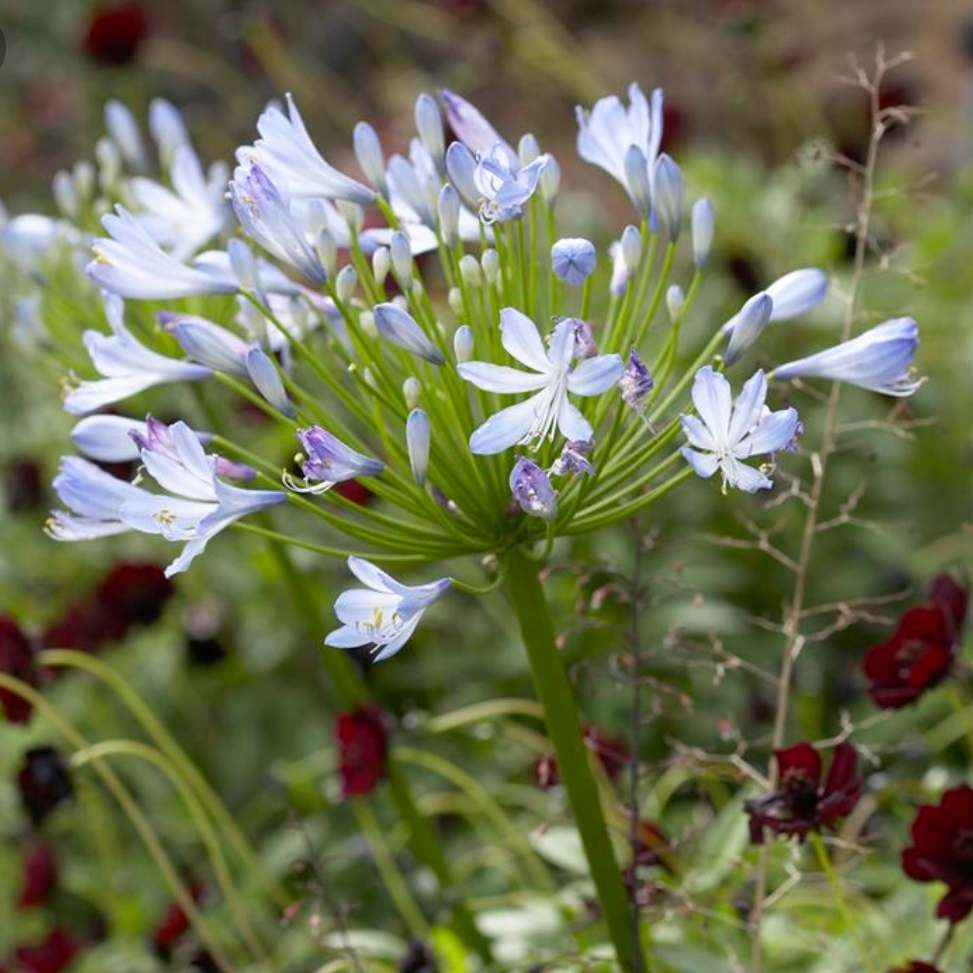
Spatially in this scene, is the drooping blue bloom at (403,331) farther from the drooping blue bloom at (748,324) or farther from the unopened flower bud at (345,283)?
the drooping blue bloom at (748,324)

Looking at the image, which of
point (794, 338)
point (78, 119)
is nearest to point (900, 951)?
point (794, 338)

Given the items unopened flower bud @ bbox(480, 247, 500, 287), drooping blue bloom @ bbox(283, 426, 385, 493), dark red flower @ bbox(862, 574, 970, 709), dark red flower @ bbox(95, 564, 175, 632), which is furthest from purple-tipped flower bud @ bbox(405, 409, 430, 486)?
dark red flower @ bbox(95, 564, 175, 632)

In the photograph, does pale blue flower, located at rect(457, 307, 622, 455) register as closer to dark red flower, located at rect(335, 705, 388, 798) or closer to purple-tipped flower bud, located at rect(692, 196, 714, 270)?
purple-tipped flower bud, located at rect(692, 196, 714, 270)

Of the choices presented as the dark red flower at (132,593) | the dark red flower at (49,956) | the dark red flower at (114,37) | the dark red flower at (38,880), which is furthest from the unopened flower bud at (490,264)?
the dark red flower at (114,37)

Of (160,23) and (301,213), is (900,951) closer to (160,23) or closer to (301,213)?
(301,213)

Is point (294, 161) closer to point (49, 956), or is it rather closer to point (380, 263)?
point (380, 263)

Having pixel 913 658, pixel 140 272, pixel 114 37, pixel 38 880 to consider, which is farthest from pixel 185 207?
pixel 114 37
